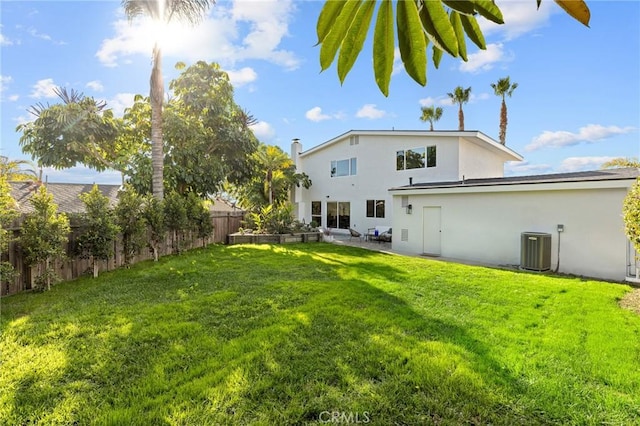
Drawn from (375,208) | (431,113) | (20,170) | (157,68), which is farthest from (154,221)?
(431,113)

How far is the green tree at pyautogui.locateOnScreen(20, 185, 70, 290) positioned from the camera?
5.90m

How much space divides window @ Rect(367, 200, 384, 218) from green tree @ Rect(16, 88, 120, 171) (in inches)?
547

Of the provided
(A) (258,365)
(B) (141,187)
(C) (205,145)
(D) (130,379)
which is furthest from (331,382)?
(C) (205,145)

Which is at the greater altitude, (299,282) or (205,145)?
(205,145)

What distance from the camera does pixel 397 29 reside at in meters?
0.98

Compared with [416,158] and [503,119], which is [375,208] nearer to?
[416,158]

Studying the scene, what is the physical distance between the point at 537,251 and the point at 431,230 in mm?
3944

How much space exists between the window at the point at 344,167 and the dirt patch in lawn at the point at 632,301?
1376cm

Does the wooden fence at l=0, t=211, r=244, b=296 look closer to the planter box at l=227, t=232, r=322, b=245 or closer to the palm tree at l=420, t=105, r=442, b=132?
the planter box at l=227, t=232, r=322, b=245

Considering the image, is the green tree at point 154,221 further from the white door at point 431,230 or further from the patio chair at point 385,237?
the patio chair at point 385,237

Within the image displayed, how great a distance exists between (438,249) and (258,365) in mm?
10592

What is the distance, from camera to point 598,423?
8.17ft

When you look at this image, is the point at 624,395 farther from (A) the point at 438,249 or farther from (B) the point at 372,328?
(A) the point at 438,249

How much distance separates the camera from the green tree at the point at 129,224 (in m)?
8.35
